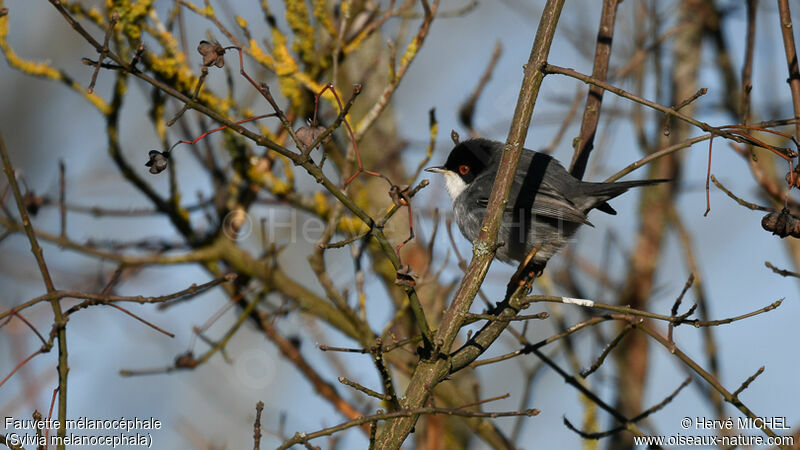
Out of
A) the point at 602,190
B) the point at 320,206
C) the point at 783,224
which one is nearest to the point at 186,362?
the point at 320,206

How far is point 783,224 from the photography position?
2.61 meters

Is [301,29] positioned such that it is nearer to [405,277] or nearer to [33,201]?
[33,201]

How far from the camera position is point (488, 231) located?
8.41ft

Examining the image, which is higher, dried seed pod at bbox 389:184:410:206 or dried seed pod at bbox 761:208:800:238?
dried seed pod at bbox 761:208:800:238

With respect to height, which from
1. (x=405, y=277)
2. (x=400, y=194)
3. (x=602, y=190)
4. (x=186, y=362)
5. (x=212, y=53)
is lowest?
(x=405, y=277)

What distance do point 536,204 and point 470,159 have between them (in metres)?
0.84

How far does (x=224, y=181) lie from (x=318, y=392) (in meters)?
1.51

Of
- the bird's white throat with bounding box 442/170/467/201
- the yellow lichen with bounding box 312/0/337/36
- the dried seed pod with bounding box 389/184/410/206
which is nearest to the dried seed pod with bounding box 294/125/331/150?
the dried seed pod with bounding box 389/184/410/206

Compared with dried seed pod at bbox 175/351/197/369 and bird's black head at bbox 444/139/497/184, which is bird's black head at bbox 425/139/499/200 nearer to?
bird's black head at bbox 444/139/497/184

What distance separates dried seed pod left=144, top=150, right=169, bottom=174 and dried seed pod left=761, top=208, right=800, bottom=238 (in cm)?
217

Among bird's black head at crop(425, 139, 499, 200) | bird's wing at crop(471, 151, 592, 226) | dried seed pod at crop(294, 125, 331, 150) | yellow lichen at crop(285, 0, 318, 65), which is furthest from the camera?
bird's black head at crop(425, 139, 499, 200)

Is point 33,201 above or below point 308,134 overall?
above

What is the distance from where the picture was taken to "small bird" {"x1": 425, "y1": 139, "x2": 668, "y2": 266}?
4055 millimetres

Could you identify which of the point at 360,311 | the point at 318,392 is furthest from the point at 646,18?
the point at 318,392
